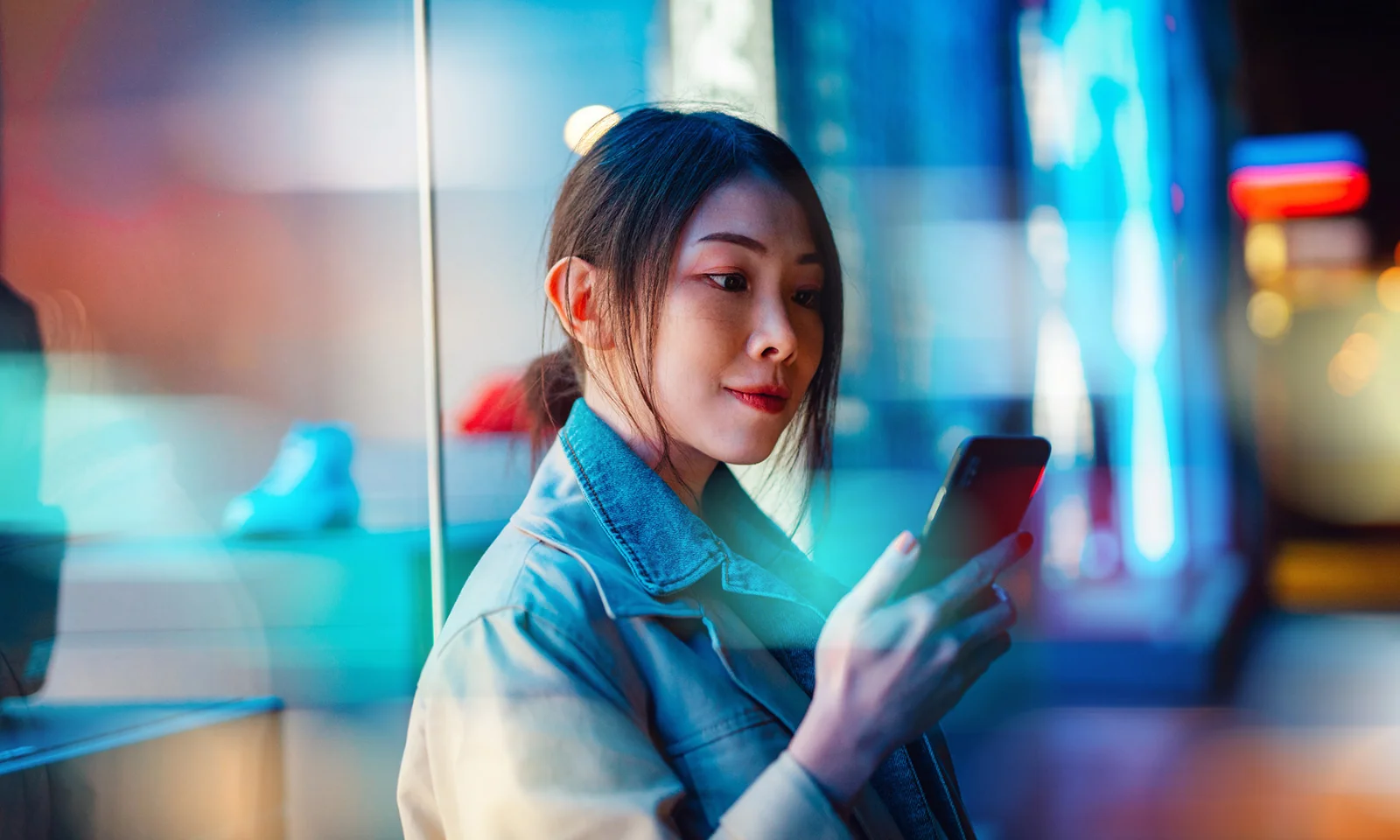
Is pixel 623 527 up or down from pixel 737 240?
down

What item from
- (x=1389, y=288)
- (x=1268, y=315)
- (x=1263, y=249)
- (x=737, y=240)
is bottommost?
(x=737, y=240)

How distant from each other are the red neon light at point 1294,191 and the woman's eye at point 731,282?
3.77 m

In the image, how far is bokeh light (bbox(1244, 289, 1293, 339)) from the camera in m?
4.50

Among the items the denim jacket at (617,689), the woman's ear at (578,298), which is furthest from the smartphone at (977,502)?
the woman's ear at (578,298)

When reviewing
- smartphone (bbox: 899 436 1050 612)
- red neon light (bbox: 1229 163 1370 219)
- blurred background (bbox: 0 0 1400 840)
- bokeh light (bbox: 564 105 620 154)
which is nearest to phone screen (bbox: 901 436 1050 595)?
smartphone (bbox: 899 436 1050 612)

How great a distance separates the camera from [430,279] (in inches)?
39.9

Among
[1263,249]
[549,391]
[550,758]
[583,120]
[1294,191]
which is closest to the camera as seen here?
[550,758]

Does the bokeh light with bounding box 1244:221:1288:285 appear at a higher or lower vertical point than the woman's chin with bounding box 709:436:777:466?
higher

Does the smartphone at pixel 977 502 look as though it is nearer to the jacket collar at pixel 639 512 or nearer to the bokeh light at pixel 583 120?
the jacket collar at pixel 639 512

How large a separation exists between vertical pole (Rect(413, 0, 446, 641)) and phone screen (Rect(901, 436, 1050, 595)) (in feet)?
1.66

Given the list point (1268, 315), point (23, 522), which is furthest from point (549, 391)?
point (1268, 315)

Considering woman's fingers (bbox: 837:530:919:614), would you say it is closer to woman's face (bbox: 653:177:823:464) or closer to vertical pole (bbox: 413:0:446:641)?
woman's face (bbox: 653:177:823:464)

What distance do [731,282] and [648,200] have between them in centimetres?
9

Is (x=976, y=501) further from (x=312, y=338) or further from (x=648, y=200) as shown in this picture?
(x=312, y=338)
